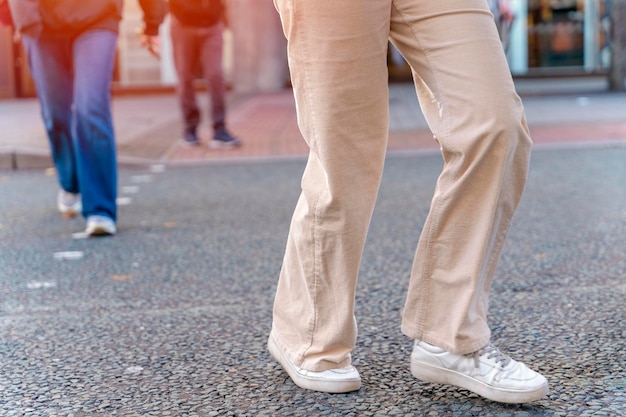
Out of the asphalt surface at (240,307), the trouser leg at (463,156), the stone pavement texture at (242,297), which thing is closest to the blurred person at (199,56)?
the stone pavement texture at (242,297)

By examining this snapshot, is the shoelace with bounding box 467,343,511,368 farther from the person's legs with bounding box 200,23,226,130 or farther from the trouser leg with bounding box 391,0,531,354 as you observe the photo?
the person's legs with bounding box 200,23,226,130

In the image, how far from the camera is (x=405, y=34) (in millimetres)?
2467

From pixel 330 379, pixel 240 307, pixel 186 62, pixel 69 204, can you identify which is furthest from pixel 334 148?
pixel 186 62

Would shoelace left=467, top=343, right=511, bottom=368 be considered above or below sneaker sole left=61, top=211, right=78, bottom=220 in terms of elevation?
above

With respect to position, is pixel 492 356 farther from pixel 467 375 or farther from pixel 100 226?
pixel 100 226

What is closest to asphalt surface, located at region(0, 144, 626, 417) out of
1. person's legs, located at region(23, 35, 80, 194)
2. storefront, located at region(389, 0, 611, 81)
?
person's legs, located at region(23, 35, 80, 194)

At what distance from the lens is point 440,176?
2.46 metres

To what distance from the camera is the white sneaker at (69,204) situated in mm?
5895

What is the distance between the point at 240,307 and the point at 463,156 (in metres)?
1.51

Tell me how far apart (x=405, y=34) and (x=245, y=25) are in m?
15.1

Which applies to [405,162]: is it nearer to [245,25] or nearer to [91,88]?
[91,88]

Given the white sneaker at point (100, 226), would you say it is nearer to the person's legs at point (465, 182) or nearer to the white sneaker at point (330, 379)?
the white sneaker at point (330, 379)

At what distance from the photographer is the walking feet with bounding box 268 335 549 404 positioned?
8.02ft

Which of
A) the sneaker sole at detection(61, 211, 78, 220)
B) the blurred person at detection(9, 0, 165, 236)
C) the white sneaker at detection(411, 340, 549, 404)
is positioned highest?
the blurred person at detection(9, 0, 165, 236)
